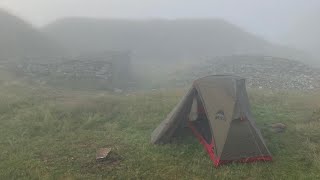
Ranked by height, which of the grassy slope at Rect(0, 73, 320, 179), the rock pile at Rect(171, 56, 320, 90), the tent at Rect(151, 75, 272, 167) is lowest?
the rock pile at Rect(171, 56, 320, 90)

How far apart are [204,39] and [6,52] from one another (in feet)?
105

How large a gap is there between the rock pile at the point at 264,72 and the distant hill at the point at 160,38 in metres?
9.65

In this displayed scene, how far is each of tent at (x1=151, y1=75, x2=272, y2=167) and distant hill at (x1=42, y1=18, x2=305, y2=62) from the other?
3246 cm

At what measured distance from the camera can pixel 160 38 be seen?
60000mm

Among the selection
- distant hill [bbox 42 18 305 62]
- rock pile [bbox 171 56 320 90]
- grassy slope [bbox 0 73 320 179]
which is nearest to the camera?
grassy slope [bbox 0 73 320 179]

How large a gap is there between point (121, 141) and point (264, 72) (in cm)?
2432

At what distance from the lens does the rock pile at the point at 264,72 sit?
32688mm

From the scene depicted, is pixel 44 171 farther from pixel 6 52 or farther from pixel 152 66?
pixel 152 66

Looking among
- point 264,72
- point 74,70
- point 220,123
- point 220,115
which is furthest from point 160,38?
point 220,123

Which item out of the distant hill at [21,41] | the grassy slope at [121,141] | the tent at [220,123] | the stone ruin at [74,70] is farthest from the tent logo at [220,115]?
the distant hill at [21,41]

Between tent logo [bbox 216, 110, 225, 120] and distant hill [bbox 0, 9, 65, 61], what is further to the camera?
distant hill [bbox 0, 9, 65, 61]

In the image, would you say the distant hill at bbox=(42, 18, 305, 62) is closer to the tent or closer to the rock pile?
the rock pile

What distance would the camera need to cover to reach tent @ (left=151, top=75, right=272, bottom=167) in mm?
13664

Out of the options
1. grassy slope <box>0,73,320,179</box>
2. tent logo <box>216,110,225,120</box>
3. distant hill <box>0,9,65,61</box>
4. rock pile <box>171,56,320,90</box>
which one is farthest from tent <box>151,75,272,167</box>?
distant hill <box>0,9,65,61</box>
